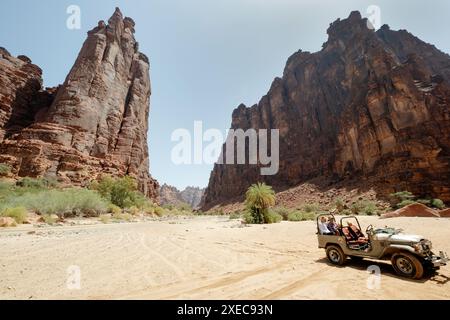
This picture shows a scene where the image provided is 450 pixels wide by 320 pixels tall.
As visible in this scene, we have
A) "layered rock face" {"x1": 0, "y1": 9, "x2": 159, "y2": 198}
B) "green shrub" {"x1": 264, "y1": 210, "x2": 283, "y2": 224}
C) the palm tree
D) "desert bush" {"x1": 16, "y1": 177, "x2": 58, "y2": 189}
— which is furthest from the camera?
"layered rock face" {"x1": 0, "y1": 9, "x2": 159, "y2": 198}

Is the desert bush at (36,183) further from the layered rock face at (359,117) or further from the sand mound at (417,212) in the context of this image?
the layered rock face at (359,117)

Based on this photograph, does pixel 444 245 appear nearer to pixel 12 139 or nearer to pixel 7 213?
pixel 7 213

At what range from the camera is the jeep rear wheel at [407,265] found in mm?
4965

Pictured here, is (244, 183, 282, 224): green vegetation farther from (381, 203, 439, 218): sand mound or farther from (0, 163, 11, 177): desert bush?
(0, 163, 11, 177): desert bush

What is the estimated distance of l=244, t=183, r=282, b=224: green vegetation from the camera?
21.8 meters

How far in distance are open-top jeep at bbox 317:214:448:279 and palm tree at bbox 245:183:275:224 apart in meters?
14.4

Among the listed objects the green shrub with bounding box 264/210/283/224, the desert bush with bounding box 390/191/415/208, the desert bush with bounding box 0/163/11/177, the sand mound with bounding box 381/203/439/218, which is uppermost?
the desert bush with bounding box 0/163/11/177

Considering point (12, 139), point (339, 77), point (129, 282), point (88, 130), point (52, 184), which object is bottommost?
point (129, 282)

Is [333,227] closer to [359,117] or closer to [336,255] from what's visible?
[336,255]

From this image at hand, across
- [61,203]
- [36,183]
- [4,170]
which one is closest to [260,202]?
[61,203]

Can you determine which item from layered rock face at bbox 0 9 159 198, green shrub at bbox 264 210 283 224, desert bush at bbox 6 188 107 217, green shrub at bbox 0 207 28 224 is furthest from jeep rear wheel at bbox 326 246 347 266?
layered rock face at bbox 0 9 159 198

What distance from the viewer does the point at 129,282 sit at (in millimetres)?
4977
